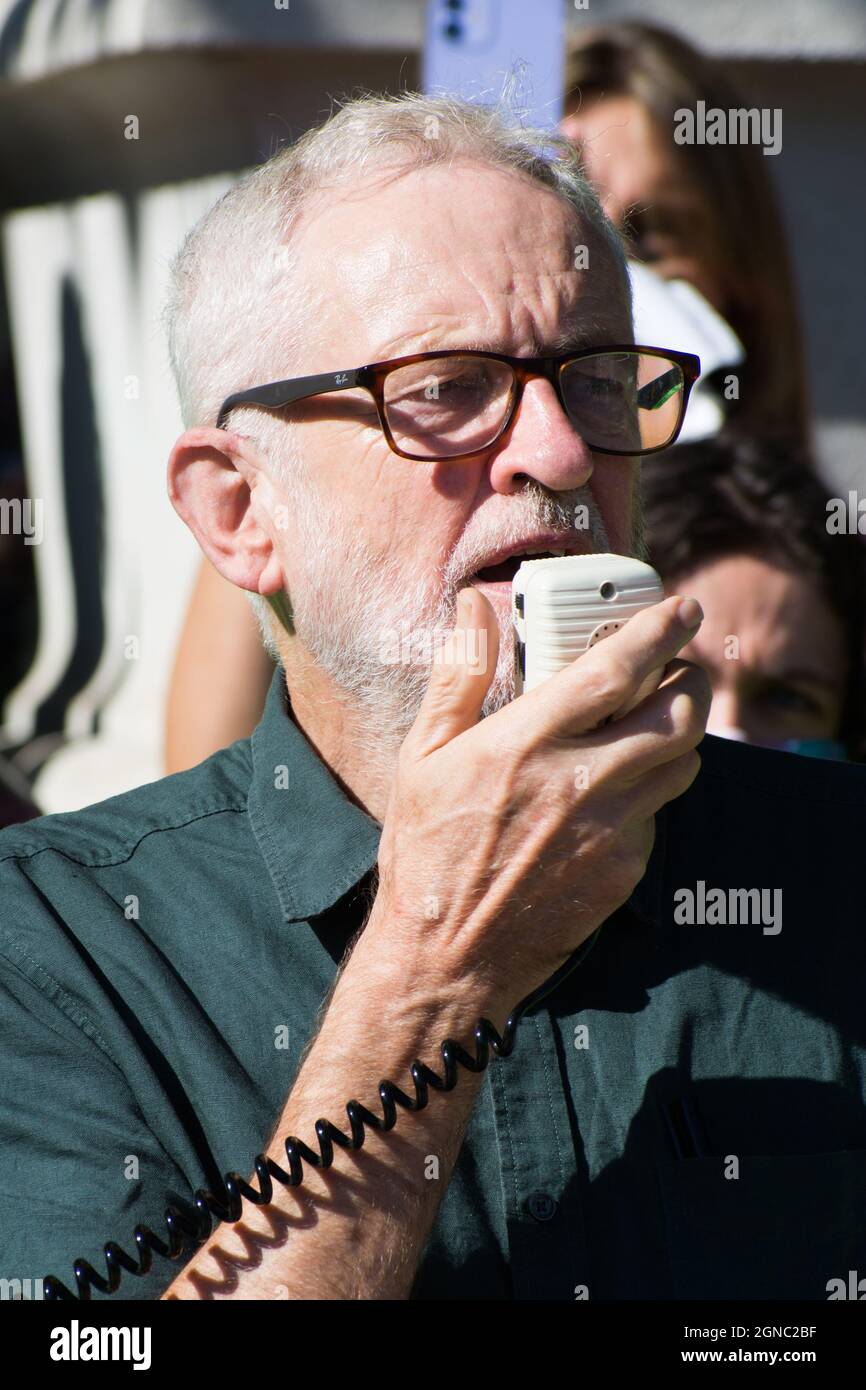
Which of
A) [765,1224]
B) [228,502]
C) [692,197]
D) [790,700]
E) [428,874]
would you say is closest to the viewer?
[428,874]

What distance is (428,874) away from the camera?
67.2 inches

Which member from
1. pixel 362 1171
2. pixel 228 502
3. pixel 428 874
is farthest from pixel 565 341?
pixel 362 1171

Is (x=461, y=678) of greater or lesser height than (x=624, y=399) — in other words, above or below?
below

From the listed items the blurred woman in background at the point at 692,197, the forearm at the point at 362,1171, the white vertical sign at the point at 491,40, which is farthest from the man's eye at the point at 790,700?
the forearm at the point at 362,1171

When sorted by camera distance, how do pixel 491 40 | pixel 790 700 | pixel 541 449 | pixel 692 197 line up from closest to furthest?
pixel 541 449
pixel 790 700
pixel 491 40
pixel 692 197

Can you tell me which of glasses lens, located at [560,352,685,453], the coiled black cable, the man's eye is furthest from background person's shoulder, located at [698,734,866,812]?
the man's eye

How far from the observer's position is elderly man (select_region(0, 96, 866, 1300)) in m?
1.66

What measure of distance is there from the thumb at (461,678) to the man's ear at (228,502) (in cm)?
57

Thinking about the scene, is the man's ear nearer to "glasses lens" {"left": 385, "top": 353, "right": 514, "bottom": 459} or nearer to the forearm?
"glasses lens" {"left": 385, "top": 353, "right": 514, "bottom": 459}

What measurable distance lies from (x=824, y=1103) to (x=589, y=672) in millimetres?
733

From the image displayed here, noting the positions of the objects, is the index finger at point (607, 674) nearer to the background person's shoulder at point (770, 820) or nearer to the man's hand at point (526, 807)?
the man's hand at point (526, 807)

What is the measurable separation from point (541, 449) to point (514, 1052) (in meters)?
0.80

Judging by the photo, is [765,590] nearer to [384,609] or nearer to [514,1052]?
[384,609]

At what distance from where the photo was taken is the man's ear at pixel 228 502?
7.38 feet
